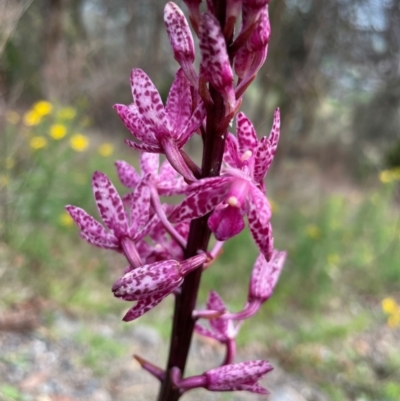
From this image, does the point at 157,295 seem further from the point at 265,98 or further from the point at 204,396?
the point at 265,98

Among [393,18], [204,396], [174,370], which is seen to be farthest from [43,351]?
[393,18]

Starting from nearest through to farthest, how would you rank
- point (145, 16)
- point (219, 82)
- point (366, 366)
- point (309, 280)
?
point (219, 82)
point (366, 366)
point (309, 280)
point (145, 16)

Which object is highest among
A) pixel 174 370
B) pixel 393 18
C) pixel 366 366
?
pixel 393 18

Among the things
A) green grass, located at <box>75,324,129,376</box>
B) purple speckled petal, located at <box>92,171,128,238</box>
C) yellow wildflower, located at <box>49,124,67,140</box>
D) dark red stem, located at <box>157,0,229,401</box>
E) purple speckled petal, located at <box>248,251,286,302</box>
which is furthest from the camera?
yellow wildflower, located at <box>49,124,67,140</box>

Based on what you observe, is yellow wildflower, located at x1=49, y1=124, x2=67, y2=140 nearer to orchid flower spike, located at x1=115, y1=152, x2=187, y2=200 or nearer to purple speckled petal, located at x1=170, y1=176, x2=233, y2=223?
orchid flower spike, located at x1=115, y1=152, x2=187, y2=200

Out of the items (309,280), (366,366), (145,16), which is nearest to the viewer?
(366,366)

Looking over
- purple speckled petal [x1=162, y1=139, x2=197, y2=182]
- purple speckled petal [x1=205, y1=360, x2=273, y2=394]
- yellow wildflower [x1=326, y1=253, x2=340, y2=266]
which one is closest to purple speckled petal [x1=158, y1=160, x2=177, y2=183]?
purple speckled petal [x1=162, y1=139, x2=197, y2=182]

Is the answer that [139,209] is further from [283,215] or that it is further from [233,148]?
[283,215]
